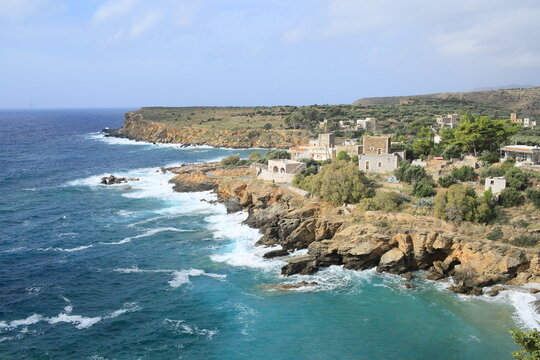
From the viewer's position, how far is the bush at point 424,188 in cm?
3819

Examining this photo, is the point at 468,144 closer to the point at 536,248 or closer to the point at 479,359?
the point at 536,248

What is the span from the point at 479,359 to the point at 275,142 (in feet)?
267

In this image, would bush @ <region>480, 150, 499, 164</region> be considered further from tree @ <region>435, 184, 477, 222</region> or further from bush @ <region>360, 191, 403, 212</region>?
bush @ <region>360, 191, 403, 212</region>

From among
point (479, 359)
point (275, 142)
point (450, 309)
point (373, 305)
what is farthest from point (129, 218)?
point (275, 142)

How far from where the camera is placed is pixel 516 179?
36500 millimetres

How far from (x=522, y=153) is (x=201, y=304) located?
34.8m

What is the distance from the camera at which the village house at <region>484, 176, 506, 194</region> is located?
118ft

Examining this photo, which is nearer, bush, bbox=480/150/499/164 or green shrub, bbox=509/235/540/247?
green shrub, bbox=509/235/540/247

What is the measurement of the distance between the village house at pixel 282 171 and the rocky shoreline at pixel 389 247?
23.0ft

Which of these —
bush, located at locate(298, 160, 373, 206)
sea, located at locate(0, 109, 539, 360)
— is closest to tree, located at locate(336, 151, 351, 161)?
bush, located at locate(298, 160, 373, 206)

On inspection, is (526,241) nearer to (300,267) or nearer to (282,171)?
(300,267)

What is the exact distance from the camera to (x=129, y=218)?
150 feet

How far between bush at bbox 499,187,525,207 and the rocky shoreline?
5521 mm

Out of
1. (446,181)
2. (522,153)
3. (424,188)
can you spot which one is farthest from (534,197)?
(522,153)
